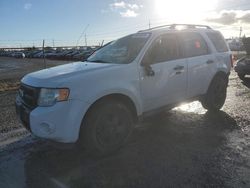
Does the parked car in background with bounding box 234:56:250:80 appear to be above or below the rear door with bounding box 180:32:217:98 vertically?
below

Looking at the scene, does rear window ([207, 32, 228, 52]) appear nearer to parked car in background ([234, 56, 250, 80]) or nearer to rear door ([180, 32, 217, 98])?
rear door ([180, 32, 217, 98])

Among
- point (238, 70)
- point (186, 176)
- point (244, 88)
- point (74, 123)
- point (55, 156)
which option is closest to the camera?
point (186, 176)

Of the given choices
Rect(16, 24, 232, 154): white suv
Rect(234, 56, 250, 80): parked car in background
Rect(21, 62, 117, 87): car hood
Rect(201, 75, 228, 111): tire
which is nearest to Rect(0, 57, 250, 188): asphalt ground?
Rect(16, 24, 232, 154): white suv

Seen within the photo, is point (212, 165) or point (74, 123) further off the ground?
point (74, 123)

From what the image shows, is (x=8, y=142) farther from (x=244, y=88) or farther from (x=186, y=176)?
(x=244, y=88)

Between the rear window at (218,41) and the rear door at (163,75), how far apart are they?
56.4 inches

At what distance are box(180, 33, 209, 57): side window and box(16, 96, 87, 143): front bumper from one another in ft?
8.94

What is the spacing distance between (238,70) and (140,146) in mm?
8608

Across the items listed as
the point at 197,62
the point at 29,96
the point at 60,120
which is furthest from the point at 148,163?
the point at 197,62

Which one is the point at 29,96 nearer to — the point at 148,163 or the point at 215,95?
the point at 148,163

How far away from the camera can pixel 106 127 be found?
15.0 feet

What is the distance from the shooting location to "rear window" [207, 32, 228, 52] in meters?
6.88

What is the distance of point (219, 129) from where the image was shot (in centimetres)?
572

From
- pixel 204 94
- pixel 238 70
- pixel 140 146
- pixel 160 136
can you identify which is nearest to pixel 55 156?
pixel 140 146
